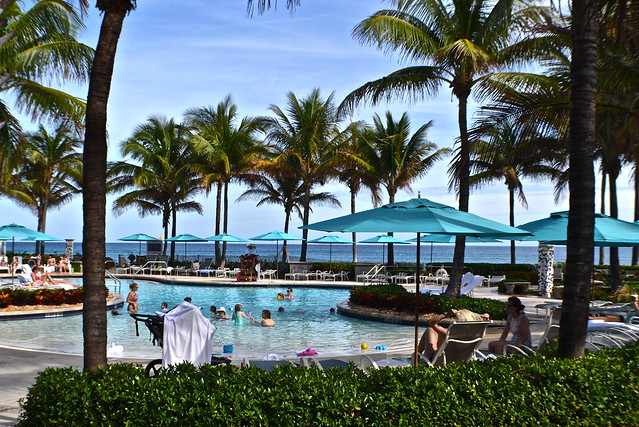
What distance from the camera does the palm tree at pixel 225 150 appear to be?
110 ft

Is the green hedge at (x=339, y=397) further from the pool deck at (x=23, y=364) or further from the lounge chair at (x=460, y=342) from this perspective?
the lounge chair at (x=460, y=342)

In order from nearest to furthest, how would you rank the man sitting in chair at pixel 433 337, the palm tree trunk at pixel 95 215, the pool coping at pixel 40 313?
the palm tree trunk at pixel 95 215
the man sitting in chair at pixel 433 337
the pool coping at pixel 40 313

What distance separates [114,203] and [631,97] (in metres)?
32.9

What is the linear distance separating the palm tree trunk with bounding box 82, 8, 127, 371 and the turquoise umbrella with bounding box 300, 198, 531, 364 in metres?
3.00

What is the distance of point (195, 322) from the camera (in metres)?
6.81

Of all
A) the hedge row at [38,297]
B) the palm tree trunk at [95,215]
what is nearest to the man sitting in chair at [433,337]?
the palm tree trunk at [95,215]

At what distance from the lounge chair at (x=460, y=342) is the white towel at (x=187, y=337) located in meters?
2.62

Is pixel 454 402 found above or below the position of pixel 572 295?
below

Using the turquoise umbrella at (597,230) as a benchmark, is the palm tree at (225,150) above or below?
→ above

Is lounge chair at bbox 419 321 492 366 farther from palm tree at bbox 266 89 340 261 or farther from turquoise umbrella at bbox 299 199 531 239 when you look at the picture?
palm tree at bbox 266 89 340 261

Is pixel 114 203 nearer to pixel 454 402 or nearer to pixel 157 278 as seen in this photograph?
pixel 157 278

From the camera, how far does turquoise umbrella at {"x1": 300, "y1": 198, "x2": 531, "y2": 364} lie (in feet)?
23.5

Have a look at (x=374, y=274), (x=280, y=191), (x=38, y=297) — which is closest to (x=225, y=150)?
(x=280, y=191)

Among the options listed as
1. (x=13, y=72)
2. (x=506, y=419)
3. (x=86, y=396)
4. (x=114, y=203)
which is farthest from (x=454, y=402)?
(x=114, y=203)
